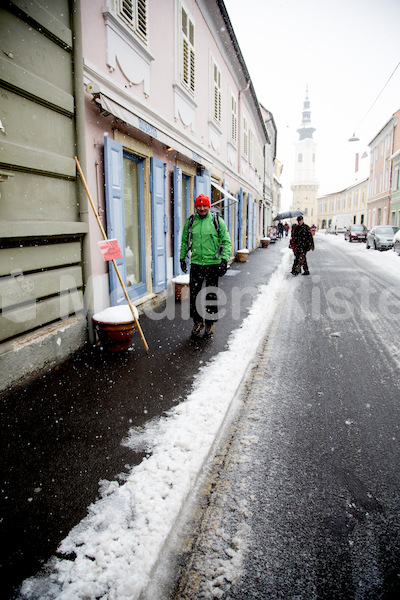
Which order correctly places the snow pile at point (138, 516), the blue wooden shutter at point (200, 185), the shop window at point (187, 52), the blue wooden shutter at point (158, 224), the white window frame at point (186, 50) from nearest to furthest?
1. the snow pile at point (138, 516)
2. the blue wooden shutter at point (158, 224)
3. the white window frame at point (186, 50)
4. the shop window at point (187, 52)
5. the blue wooden shutter at point (200, 185)

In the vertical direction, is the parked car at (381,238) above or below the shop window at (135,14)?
below

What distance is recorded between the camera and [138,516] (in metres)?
1.99

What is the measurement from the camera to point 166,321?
6.11 metres

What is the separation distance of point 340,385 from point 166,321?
10.5ft

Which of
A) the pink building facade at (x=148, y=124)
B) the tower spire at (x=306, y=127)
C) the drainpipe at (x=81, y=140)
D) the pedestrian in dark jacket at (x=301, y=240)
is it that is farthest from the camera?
the tower spire at (x=306, y=127)

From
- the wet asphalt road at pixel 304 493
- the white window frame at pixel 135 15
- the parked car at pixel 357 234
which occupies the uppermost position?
the white window frame at pixel 135 15

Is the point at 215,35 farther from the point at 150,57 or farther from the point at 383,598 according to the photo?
the point at 383,598

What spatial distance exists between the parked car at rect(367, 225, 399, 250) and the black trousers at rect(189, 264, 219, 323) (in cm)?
1973

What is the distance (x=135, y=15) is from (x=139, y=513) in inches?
274

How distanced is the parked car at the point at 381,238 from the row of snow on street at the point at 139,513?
69.7 ft

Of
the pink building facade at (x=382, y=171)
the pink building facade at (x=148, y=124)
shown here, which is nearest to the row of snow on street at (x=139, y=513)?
the pink building facade at (x=148, y=124)

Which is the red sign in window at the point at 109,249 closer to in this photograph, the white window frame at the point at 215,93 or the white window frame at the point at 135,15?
the white window frame at the point at 135,15

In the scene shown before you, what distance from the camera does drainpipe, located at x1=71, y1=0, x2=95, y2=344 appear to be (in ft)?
14.0

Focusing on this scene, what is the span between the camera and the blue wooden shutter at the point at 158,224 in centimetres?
690
